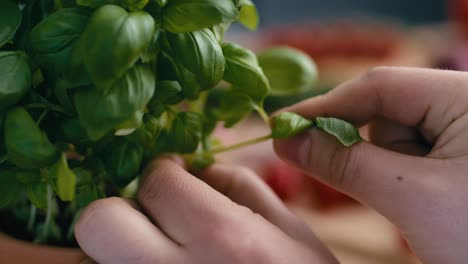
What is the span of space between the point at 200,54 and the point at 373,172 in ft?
0.70

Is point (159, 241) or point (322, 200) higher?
point (159, 241)

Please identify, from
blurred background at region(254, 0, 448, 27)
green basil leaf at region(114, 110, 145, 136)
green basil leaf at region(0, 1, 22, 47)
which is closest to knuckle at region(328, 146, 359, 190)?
green basil leaf at region(114, 110, 145, 136)

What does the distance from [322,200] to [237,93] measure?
0.52 metres

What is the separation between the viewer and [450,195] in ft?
1.73

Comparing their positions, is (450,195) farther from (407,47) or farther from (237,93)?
(407,47)

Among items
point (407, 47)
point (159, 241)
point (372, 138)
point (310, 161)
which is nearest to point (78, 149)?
point (159, 241)

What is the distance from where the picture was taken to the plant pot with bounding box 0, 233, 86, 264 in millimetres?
569

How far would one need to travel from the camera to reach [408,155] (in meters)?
0.57

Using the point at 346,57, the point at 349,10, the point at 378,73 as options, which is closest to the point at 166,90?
the point at 378,73

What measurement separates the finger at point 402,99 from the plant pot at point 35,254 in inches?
11.8

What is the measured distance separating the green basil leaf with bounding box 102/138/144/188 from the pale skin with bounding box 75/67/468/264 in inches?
1.0

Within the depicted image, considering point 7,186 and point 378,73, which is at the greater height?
point 378,73

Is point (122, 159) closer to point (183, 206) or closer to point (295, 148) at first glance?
point (183, 206)

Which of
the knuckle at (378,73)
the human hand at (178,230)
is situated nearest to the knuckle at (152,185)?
the human hand at (178,230)
